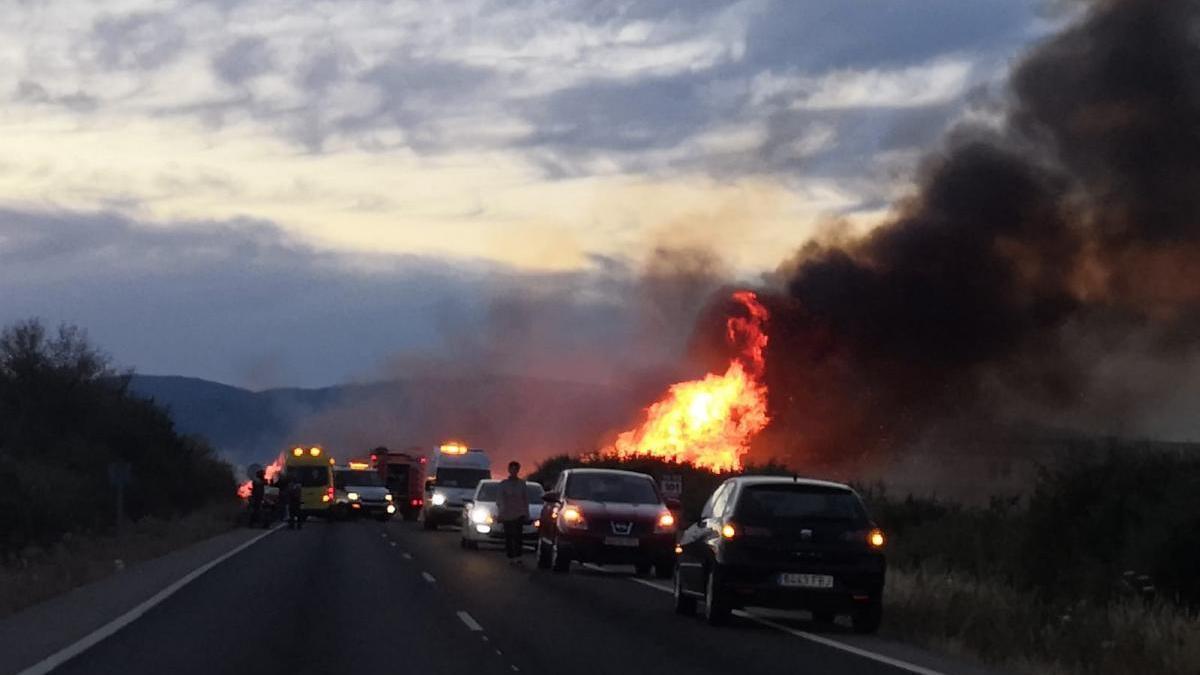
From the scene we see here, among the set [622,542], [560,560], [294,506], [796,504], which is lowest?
[560,560]

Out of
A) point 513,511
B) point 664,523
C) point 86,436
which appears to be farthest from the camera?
point 86,436

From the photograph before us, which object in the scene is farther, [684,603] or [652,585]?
[652,585]

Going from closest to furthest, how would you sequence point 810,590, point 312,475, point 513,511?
point 810,590, point 513,511, point 312,475

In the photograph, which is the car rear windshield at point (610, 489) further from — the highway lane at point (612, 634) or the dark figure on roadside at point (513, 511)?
the dark figure on roadside at point (513, 511)

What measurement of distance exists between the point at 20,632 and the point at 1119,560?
1376 cm

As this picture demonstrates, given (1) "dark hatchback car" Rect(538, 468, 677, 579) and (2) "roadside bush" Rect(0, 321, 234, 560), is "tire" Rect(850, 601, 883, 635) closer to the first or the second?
(1) "dark hatchback car" Rect(538, 468, 677, 579)

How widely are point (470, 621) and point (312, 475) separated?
42.1 metres

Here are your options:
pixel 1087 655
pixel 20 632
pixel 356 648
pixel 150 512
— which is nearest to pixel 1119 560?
pixel 1087 655

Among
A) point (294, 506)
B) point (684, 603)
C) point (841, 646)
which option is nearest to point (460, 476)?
point (294, 506)

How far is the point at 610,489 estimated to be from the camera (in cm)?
2967

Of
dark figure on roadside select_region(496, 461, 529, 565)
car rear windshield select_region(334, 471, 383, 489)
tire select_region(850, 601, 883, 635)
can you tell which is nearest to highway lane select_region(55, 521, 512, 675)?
dark figure on roadside select_region(496, 461, 529, 565)

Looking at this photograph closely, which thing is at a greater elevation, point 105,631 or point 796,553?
point 796,553

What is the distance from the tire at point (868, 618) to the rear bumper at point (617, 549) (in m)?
9.29

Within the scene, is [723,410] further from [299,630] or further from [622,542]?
[299,630]
